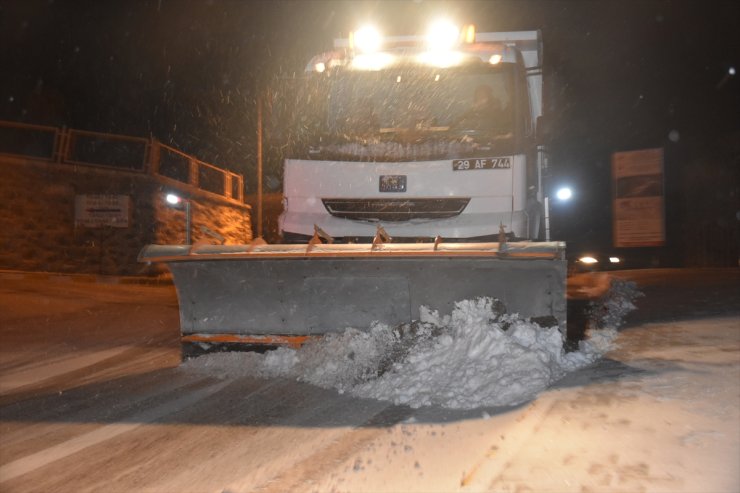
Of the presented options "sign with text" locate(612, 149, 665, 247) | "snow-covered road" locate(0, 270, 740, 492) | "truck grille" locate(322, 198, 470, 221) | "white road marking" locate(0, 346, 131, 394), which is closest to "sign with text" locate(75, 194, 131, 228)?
"white road marking" locate(0, 346, 131, 394)

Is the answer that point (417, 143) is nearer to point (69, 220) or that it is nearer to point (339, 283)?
point (339, 283)

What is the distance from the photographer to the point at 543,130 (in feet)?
21.2

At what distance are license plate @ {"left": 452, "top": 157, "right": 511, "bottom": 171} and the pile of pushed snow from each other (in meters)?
1.40

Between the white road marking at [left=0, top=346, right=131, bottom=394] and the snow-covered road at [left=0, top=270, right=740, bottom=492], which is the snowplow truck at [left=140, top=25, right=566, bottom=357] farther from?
the white road marking at [left=0, top=346, right=131, bottom=394]

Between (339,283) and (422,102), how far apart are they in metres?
2.30

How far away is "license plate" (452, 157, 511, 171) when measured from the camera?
18.9ft

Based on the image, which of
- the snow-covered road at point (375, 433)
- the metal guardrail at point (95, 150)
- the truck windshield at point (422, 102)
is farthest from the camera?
the metal guardrail at point (95, 150)

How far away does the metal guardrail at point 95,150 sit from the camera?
1595 centimetres

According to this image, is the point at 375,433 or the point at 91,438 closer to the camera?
the point at 375,433

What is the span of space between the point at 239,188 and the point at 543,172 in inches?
739

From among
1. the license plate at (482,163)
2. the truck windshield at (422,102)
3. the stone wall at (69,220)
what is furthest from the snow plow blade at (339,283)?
the stone wall at (69,220)

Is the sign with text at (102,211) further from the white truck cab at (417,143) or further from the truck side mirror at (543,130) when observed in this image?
the truck side mirror at (543,130)

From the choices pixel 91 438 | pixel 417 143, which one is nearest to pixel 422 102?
pixel 417 143

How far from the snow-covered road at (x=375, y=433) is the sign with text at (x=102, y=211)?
11.1 m
